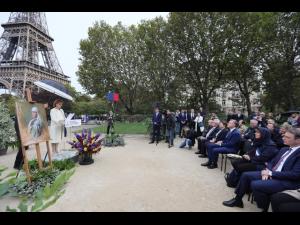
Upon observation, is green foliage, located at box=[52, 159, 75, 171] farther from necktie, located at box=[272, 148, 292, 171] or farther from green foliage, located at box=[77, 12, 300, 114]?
green foliage, located at box=[77, 12, 300, 114]

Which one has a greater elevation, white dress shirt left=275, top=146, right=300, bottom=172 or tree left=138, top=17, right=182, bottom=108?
tree left=138, top=17, right=182, bottom=108

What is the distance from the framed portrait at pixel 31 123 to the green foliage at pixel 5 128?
144 inches

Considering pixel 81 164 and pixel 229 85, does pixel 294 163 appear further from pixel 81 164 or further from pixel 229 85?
pixel 229 85

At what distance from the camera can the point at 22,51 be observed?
1537 inches

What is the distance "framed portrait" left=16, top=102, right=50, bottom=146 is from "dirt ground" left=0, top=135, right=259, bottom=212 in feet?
4.06

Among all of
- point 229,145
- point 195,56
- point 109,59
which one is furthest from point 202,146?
point 109,59

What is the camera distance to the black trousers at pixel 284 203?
285cm

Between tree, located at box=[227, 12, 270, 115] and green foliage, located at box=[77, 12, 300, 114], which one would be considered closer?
tree, located at box=[227, 12, 270, 115]

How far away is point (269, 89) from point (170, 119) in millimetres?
19438

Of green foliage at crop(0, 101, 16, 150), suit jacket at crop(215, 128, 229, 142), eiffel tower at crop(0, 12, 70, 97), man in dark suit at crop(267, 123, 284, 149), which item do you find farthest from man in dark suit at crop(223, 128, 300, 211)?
eiffel tower at crop(0, 12, 70, 97)

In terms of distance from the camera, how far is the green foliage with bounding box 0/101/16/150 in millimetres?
8482

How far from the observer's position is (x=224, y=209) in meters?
3.81

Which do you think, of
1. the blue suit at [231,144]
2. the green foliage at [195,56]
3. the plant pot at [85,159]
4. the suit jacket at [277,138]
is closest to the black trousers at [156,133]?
the plant pot at [85,159]
